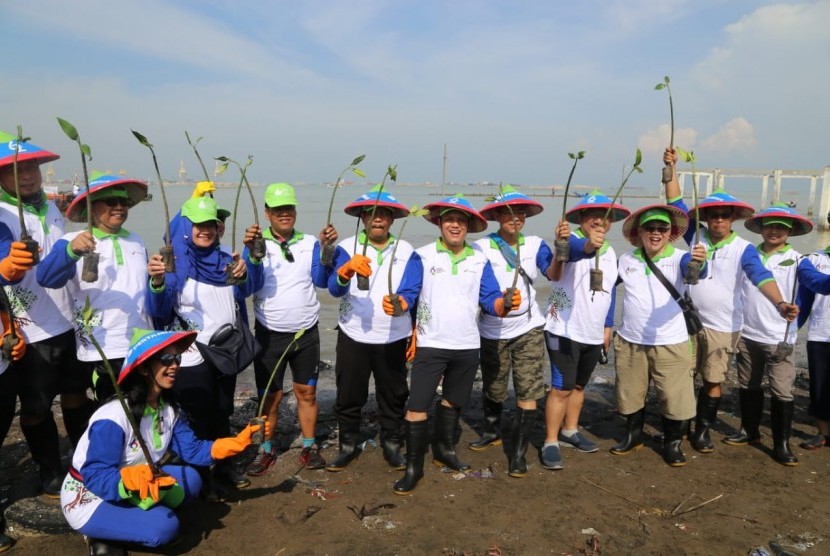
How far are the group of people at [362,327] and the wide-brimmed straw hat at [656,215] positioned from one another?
0.02 m

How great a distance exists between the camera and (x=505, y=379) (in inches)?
194

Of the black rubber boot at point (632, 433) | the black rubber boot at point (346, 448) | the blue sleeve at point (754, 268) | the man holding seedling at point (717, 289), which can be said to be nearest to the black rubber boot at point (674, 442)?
the black rubber boot at point (632, 433)

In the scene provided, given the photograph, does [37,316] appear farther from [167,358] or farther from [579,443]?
[579,443]

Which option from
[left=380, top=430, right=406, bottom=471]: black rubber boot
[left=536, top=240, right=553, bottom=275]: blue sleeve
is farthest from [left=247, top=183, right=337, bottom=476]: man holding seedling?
[left=536, top=240, right=553, bottom=275]: blue sleeve

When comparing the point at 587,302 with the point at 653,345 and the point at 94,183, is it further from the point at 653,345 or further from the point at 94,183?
the point at 94,183

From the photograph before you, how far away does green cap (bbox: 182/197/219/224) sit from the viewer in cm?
371

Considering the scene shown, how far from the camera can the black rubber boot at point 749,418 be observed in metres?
5.05

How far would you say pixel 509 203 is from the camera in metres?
4.46

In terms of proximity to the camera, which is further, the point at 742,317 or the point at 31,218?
the point at 742,317

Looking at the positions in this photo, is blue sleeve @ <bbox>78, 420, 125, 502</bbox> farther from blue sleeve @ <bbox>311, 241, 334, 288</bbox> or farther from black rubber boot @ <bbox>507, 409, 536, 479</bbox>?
black rubber boot @ <bbox>507, 409, 536, 479</bbox>

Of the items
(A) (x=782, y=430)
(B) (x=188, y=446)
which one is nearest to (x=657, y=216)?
(A) (x=782, y=430)

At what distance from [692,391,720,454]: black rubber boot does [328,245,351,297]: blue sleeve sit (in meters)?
3.48

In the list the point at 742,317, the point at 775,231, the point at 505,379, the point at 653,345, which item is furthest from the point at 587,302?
the point at 775,231

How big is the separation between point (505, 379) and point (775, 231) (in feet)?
9.22
